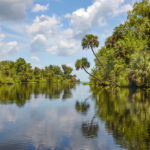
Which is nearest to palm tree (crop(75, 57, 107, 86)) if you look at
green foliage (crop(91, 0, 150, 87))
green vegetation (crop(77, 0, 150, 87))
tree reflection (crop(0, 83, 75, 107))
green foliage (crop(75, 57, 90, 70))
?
green foliage (crop(75, 57, 90, 70))

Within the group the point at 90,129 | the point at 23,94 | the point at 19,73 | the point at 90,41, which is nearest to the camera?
the point at 90,129

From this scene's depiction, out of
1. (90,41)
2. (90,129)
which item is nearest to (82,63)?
(90,41)

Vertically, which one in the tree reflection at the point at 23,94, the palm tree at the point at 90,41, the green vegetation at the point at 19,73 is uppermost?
the palm tree at the point at 90,41

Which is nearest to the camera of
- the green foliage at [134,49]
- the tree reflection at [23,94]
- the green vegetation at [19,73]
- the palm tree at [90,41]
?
the tree reflection at [23,94]

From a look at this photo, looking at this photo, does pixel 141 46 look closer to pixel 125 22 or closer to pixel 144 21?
pixel 144 21

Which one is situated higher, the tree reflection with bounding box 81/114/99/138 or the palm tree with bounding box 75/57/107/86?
the palm tree with bounding box 75/57/107/86

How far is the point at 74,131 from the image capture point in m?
11.9

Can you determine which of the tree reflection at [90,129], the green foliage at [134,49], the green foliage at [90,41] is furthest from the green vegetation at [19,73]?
the tree reflection at [90,129]

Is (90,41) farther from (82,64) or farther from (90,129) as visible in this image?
(90,129)

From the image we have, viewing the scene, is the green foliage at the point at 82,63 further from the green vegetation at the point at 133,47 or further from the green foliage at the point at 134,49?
the green foliage at the point at 134,49

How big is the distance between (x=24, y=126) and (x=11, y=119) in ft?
9.93

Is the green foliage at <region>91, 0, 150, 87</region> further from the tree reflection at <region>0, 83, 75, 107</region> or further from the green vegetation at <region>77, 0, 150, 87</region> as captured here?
the tree reflection at <region>0, 83, 75, 107</region>

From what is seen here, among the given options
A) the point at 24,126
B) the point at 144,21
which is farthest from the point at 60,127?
the point at 144,21

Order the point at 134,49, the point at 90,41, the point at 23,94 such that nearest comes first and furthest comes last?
1. the point at 23,94
2. the point at 134,49
3. the point at 90,41
